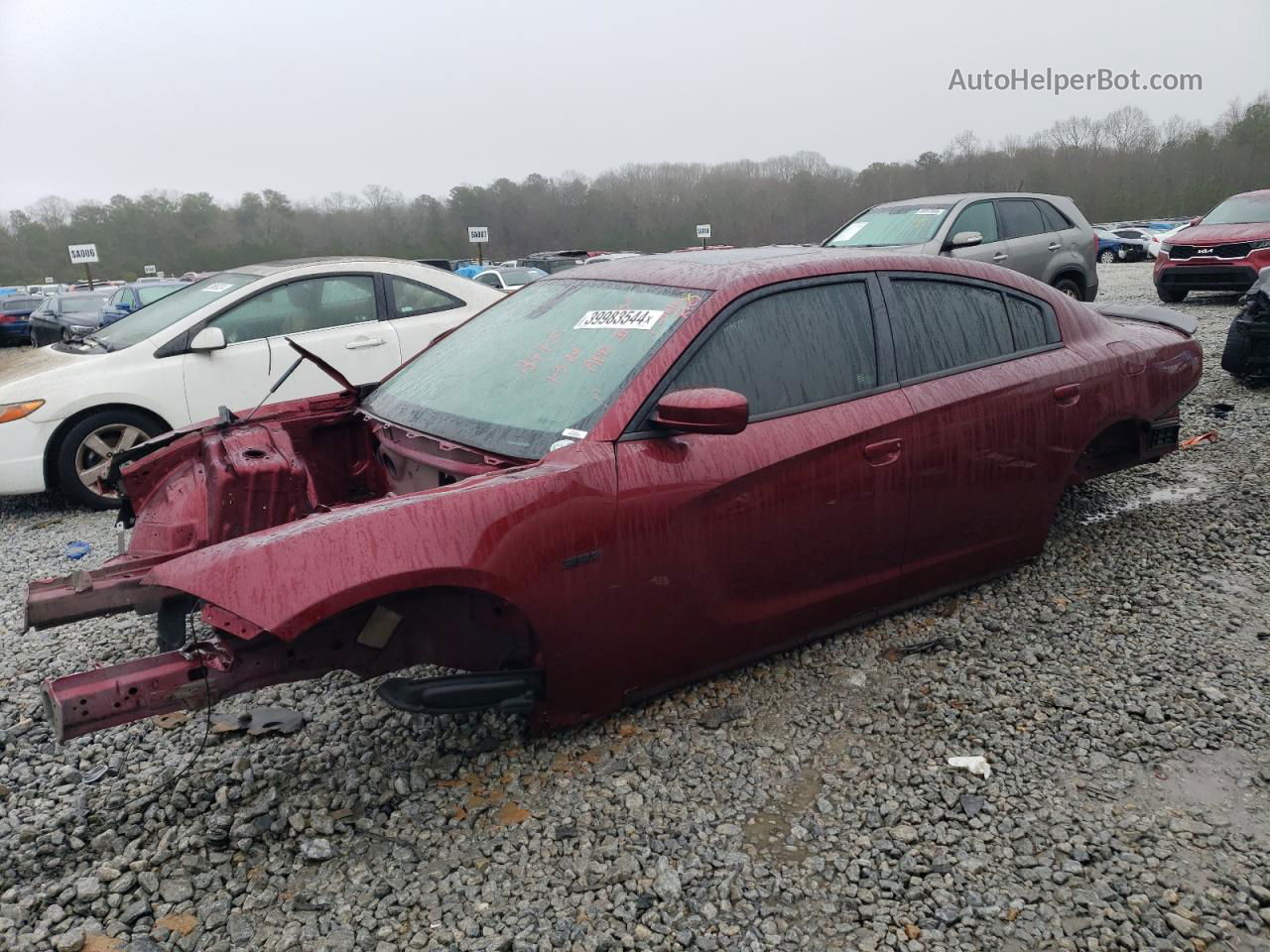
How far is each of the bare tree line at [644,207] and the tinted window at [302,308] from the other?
45.6 m

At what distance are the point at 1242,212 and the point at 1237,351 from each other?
7.52 m

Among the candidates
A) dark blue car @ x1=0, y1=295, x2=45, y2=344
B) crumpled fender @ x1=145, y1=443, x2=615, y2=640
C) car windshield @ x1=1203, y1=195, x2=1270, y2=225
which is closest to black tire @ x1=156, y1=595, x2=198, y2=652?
crumpled fender @ x1=145, y1=443, x2=615, y2=640

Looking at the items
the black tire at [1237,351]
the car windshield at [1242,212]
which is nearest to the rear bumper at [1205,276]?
the car windshield at [1242,212]

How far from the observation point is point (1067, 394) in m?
3.82

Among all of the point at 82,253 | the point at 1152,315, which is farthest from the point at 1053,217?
the point at 82,253

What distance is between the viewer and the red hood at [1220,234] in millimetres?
12523

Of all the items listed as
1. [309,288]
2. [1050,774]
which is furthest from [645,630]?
[309,288]

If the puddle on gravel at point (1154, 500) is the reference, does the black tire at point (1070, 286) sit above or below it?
above

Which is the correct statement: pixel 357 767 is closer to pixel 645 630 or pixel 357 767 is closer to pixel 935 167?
pixel 645 630

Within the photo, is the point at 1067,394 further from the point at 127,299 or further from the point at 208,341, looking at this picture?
the point at 127,299

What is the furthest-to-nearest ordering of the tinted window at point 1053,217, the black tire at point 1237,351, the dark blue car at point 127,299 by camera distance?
the dark blue car at point 127,299 → the tinted window at point 1053,217 → the black tire at point 1237,351

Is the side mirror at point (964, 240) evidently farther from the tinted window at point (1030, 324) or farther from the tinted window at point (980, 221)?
the tinted window at point (1030, 324)

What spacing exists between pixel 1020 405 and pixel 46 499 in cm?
636

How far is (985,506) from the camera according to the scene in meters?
3.66
